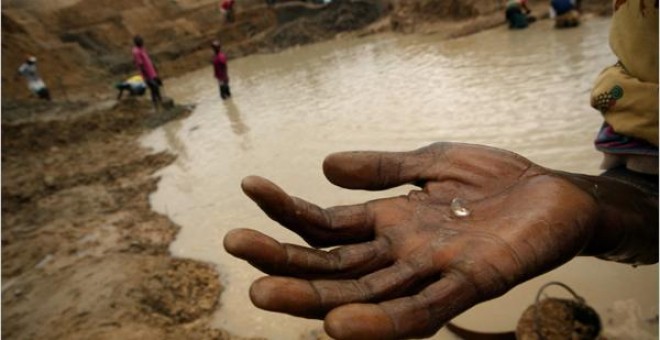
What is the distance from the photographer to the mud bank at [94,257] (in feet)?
10.0

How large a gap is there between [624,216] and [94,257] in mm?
3945

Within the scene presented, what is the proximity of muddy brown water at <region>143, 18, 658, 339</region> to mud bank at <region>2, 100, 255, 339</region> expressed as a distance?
246 mm

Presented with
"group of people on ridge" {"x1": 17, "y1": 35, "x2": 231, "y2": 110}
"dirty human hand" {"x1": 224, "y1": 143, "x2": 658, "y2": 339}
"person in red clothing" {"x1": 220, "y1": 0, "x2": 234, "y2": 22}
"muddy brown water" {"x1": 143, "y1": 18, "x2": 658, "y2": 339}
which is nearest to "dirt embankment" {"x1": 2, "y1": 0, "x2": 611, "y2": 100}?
"person in red clothing" {"x1": 220, "y1": 0, "x2": 234, "y2": 22}

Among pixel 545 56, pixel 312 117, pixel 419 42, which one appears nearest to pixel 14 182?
pixel 312 117

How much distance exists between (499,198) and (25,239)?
488 cm

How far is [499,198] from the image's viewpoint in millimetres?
1511

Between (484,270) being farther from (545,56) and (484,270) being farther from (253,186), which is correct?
(545,56)

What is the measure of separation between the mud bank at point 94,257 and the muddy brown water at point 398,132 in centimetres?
25

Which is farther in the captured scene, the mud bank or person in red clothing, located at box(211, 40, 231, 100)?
person in red clothing, located at box(211, 40, 231, 100)

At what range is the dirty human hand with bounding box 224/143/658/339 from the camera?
1181 mm

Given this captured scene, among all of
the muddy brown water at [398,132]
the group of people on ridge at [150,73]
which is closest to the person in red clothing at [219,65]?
the group of people on ridge at [150,73]

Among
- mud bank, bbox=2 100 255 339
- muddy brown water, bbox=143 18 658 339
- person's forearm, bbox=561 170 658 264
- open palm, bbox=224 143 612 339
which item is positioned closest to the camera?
open palm, bbox=224 143 612 339

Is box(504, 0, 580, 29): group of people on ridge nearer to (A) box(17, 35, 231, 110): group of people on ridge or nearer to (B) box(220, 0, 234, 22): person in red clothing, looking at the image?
(A) box(17, 35, 231, 110): group of people on ridge

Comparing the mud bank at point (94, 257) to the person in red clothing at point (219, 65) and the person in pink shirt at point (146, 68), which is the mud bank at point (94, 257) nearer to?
the person in pink shirt at point (146, 68)
